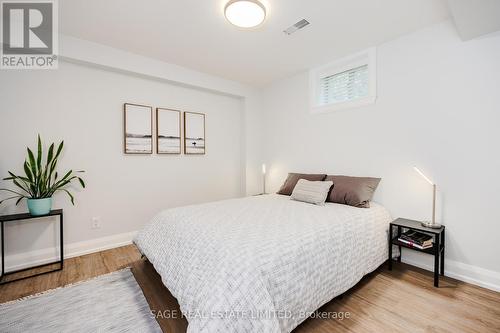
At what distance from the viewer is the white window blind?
9.37ft

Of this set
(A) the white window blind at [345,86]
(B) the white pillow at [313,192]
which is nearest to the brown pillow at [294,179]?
(B) the white pillow at [313,192]

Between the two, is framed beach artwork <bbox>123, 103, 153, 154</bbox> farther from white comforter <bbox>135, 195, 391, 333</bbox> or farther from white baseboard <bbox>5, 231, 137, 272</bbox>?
white comforter <bbox>135, 195, 391, 333</bbox>

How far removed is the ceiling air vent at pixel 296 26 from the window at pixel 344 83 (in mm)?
946

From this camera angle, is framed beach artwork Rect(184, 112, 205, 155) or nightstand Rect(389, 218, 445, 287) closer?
nightstand Rect(389, 218, 445, 287)

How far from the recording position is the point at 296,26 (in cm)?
231

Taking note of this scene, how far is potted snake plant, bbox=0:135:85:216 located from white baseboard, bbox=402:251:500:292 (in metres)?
3.95

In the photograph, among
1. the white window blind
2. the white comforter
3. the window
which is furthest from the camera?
the white window blind

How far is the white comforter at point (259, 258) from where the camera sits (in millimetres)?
1148

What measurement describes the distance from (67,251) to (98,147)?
49.9 inches

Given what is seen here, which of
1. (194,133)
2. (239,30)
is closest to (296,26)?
(239,30)

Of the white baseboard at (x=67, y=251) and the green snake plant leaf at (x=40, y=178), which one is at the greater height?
the green snake plant leaf at (x=40, y=178)

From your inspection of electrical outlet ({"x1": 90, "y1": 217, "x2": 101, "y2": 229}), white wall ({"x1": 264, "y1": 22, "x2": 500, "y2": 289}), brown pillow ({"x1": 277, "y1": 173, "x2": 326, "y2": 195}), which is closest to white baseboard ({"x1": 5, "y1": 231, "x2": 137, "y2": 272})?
electrical outlet ({"x1": 90, "y1": 217, "x2": 101, "y2": 229})

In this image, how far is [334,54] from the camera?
2900mm

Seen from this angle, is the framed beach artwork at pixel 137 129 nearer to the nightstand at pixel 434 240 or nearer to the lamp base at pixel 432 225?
the nightstand at pixel 434 240
